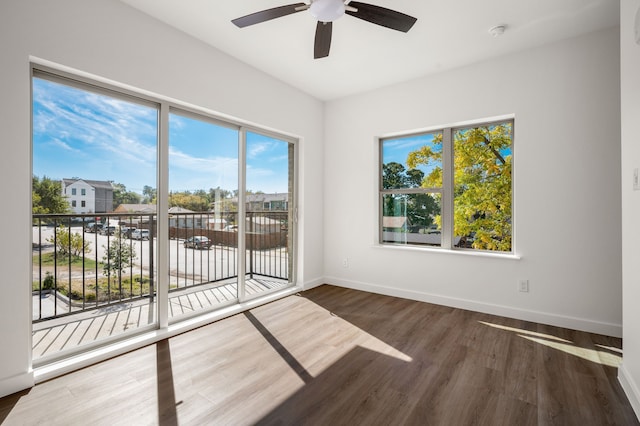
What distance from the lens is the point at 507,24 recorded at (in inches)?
106

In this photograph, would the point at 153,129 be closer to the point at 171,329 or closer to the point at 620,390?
the point at 171,329

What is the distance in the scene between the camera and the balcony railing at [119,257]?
7.36 feet

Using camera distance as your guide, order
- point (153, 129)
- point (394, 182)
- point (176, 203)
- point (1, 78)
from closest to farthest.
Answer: point (1, 78) → point (153, 129) → point (176, 203) → point (394, 182)

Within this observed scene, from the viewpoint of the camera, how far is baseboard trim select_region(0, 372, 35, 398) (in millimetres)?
1864

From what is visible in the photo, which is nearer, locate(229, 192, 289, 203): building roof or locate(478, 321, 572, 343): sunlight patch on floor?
locate(478, 321, 572, 343): sunlight patch on floor

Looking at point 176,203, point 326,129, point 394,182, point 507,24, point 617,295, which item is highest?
point 507,24

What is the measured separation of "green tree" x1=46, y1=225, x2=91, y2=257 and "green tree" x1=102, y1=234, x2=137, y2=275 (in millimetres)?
154

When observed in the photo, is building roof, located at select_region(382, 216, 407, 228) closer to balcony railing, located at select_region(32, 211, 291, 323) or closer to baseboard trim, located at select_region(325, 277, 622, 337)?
baseboard trim, located at select_region(325, 277, 622, 337)

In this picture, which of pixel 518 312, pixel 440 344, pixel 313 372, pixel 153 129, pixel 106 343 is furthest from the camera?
pixel 518 312

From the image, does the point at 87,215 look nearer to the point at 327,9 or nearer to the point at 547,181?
the point at 327,9

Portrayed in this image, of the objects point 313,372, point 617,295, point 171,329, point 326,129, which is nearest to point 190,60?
point 326,129

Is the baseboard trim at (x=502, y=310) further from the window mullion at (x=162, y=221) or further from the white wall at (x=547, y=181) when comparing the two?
the window mullion at (x=162, y=221)

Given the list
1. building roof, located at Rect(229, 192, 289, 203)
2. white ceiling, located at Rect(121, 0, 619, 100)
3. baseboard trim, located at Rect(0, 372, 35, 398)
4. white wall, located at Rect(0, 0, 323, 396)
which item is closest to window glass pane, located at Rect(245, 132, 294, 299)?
building roof, located at Rect(229, 192, 289, 203)

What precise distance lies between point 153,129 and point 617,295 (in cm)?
439
